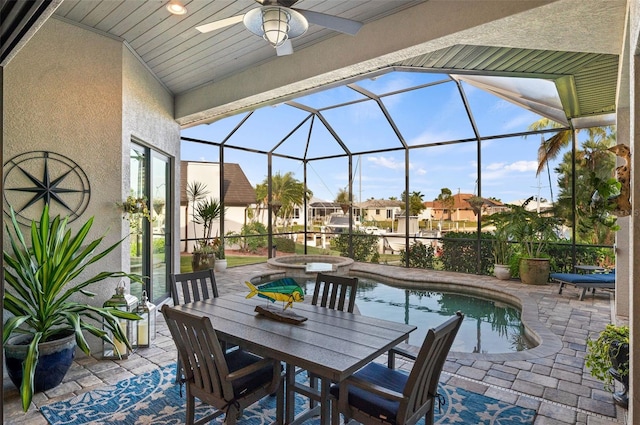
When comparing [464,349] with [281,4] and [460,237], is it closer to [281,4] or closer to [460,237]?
[281,4]

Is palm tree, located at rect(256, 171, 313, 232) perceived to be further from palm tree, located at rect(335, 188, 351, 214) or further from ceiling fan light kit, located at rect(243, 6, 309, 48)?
ceiling fan light kit, located at rect(243, 6, 309, 48)

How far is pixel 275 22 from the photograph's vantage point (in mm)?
2396

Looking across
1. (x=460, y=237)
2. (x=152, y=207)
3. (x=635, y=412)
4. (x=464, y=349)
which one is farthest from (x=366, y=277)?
(x=635, y=412)

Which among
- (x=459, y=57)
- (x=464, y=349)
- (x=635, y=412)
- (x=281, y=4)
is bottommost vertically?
(x=464, y=349)

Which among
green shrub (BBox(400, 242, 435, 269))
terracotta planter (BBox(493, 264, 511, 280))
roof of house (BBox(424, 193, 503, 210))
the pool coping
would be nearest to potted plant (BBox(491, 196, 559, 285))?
terracotta planter (BBox(493, 264, 511, 280))

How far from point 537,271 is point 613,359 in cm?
488

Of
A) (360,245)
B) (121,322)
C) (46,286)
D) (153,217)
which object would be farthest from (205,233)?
(46,286)

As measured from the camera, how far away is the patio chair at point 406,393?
1.82m

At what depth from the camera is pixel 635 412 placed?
191cm

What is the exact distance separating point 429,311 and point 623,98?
4.05 metres

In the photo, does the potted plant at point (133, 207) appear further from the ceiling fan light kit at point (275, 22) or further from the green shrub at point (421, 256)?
the green shrub at point (421, 256)

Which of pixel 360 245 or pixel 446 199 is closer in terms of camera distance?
pixel 446 199

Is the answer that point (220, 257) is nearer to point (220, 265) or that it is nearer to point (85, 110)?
point (220, 265)

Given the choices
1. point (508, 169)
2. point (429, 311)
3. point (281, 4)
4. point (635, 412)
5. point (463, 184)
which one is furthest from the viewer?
Result: point (463, 184)
